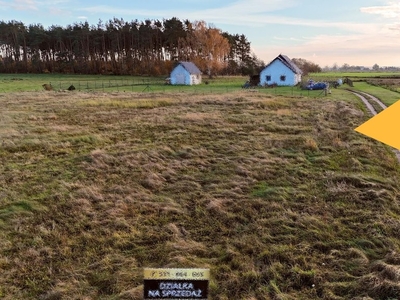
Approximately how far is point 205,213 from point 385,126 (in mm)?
6752

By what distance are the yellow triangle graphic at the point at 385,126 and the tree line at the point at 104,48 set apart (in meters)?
72.2

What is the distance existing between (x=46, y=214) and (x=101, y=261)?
285cm

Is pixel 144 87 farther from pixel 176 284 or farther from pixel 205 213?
pixel 176 284

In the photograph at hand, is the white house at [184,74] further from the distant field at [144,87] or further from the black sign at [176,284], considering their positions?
the black sign at [176,284]

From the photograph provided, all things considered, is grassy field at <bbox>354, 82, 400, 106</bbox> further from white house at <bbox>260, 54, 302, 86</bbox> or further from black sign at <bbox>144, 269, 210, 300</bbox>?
black sign at <bbox>144, 269, 210, 300</bbox>

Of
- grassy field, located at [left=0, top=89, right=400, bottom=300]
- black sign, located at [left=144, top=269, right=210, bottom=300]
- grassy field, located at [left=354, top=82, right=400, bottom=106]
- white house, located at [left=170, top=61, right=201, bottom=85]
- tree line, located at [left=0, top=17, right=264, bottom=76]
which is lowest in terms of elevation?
grassy field, located at [left=0, top=89, right=400, bottom=300]

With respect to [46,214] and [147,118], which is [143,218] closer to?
[46,214]

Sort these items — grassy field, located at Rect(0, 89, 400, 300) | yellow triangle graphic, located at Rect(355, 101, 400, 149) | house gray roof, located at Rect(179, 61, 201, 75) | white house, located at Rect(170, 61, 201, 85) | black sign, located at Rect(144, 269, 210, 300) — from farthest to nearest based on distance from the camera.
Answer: white house, located at Rect(170, 61, 201, 85)
house gray roof, located at Rect(179, 61, 201, 75)
grassy field, located at Rect(0, 89, 400, 300)
black sign, located at Rect(144, 269, 210, 300)
yellow triangle graphic, located at Rect(355, 101, 400, 149)

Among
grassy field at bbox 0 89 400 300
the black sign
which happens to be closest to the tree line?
grassy field at bbox 0 89 400 300

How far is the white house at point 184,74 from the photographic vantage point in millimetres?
52241

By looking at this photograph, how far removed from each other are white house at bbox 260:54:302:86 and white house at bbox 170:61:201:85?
1117 centimetres

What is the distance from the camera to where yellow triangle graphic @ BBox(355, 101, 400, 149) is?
6.46ft

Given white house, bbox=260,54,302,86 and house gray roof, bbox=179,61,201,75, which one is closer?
white house, bbox=260,54,302,86

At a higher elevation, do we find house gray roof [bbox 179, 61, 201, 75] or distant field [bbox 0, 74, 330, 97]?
house gray roof [bbox 179, 61, 201, 75]
